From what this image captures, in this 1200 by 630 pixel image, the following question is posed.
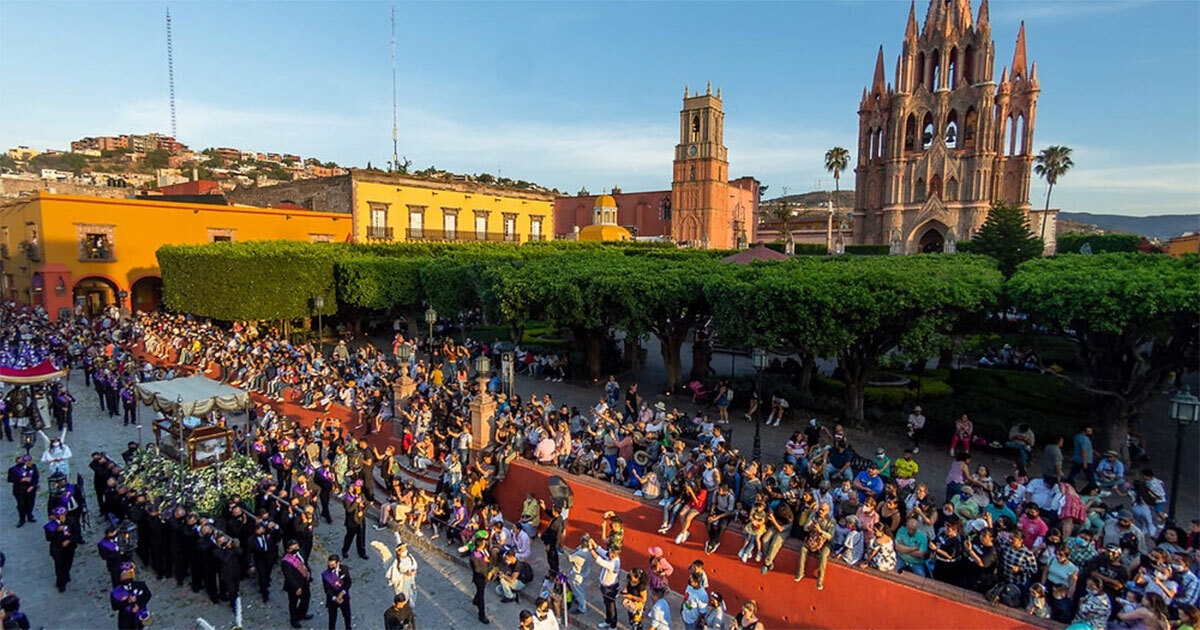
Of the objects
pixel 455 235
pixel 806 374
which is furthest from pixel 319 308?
pixel 806 374

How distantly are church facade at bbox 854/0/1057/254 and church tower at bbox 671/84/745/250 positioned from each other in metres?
17.8

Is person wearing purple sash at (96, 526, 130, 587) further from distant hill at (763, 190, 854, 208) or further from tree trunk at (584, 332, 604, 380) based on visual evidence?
distant hill at (763, 190, 854, 208)

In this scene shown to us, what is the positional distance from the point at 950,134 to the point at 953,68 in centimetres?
621

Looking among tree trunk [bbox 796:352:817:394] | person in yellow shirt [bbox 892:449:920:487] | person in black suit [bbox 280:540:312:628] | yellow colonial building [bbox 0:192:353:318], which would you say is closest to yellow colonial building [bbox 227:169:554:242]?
yellow colonial building [bbox 0:192:353:318]

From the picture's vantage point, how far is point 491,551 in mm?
9875

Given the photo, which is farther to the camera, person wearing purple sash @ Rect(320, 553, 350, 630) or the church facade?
the church facade

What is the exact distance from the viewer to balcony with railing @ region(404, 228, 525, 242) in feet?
128

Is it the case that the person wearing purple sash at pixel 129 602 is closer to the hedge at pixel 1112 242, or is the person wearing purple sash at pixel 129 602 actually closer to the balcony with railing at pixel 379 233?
the balcony with railing at pixel 379 233

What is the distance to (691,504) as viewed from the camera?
10164 millimetres

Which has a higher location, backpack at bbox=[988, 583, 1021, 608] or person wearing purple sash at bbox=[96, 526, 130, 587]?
backpack at bbox=[988, 583, 1021, 608]

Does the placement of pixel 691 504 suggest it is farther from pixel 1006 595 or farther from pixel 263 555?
pixel 263 555

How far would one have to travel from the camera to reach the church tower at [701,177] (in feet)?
234

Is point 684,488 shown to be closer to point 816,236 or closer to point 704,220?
point 704,220

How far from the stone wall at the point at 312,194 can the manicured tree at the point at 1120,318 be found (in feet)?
113
